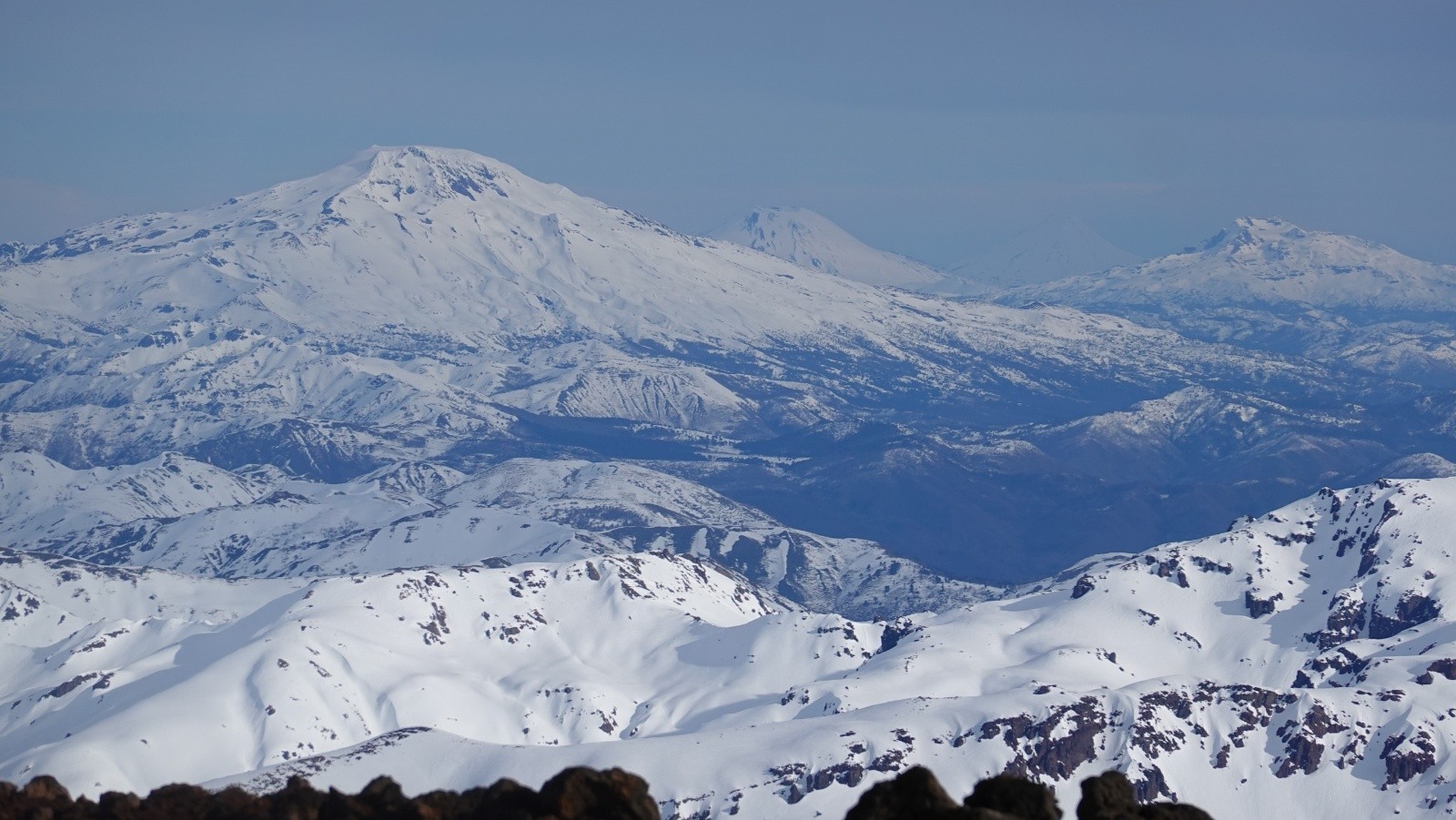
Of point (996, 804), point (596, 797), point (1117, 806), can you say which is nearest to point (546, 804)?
point (596, 797)

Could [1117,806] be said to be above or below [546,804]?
above

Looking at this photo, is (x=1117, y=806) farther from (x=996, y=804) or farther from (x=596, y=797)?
(x=596, y=797)

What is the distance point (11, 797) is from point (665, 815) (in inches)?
5006

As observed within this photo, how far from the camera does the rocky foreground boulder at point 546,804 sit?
62375 millimetres

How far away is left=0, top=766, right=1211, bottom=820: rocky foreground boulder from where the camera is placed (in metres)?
62.4

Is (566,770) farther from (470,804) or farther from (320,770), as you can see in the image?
(320,770)

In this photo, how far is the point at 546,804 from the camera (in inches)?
2689

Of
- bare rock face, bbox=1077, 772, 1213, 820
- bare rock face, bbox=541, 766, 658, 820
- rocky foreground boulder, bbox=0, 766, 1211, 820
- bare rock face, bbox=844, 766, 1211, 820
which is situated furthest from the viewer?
bare rock face, bbox=541, 766, 658, 820

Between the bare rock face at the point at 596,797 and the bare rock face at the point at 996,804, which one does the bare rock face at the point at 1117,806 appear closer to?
the bare rock face at the point at 996,804

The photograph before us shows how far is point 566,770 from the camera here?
68.9 m

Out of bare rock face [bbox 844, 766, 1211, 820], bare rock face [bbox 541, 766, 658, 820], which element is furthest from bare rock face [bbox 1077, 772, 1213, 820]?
bare rock face [bbox 541, 766, 658, 820]

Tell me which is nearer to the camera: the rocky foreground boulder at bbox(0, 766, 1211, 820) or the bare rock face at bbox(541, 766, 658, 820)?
the rocky foreground boulder at bbox(0, 766, 1211, 820)

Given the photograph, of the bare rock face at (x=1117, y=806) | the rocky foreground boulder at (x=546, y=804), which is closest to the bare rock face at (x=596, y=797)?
the rocky foreground boulder at (x=546, y=804)

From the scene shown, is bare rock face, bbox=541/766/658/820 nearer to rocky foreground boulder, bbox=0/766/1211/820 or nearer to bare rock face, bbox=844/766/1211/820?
rocky foreground boulder, bbox=0/766/1211/820
